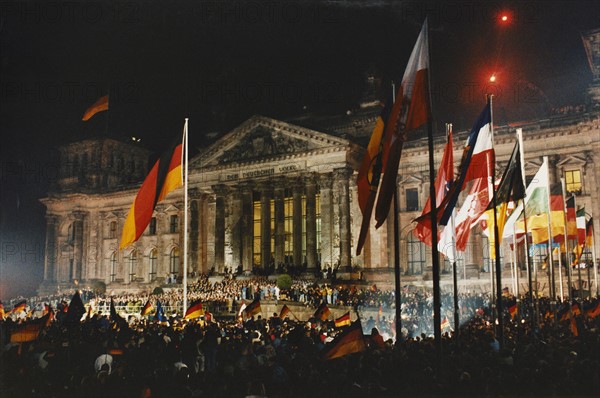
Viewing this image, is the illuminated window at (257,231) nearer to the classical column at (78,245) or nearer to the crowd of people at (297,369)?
the classical column at (78,245)

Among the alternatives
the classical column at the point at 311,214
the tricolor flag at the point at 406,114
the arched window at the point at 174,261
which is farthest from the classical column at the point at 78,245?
the tricolor flag at the point at 406,114

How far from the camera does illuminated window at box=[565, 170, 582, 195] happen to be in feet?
140

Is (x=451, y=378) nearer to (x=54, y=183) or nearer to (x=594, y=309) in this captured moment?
(x=594, y=309)

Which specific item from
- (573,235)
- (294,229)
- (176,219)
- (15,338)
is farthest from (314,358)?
(176,219)

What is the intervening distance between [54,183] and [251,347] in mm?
67840

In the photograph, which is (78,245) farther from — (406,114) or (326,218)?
(406,114)

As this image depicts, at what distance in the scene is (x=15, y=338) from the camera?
655 inches

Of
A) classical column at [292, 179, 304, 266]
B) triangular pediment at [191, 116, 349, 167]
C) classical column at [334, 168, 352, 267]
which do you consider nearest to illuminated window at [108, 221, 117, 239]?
triangular pediment at [191, 116, 349, 167]

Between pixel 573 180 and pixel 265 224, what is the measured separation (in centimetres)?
2657

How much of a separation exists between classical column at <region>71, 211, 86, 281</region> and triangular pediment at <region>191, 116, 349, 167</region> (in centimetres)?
2233

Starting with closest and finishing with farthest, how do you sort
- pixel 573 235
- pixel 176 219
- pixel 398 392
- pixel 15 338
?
1. pixel 398 392
2. pixel 15 338
3. pixel 573 235
4. pixel 176 219

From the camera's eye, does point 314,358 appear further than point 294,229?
No

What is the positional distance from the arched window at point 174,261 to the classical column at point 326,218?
67.0 ft

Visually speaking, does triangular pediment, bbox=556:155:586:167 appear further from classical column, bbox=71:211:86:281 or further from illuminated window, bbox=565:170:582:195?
classical column, bbox=71:211:86:281
